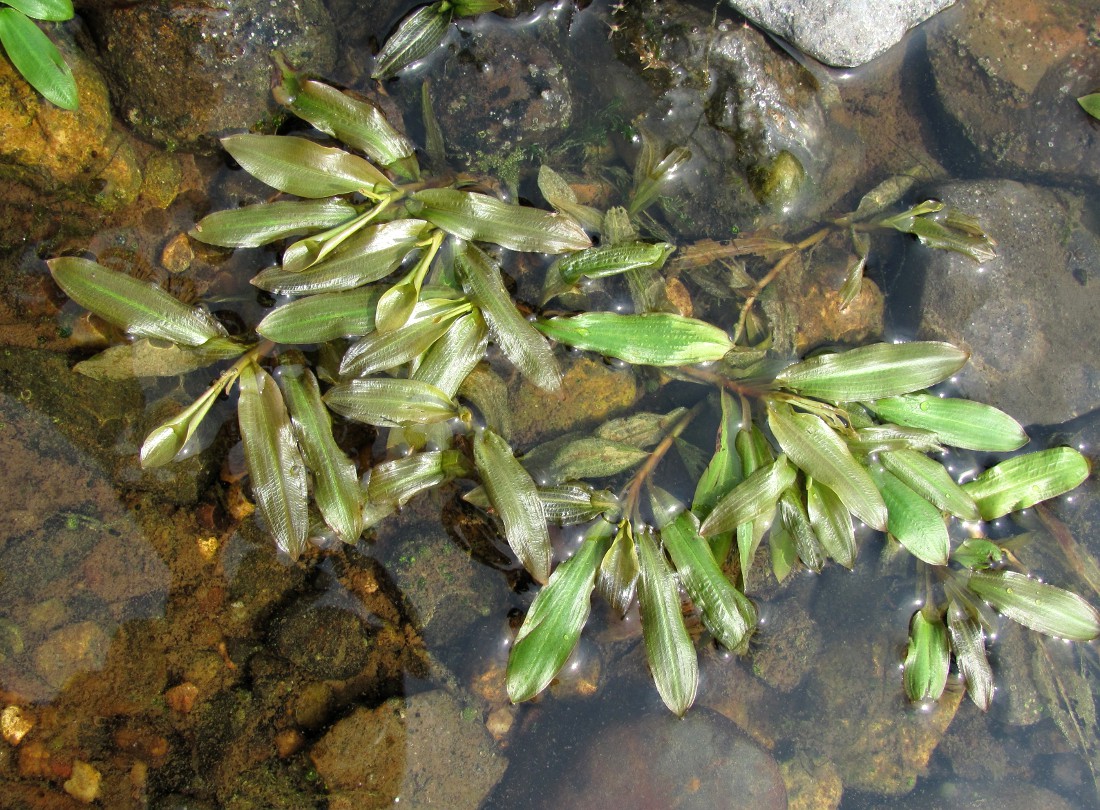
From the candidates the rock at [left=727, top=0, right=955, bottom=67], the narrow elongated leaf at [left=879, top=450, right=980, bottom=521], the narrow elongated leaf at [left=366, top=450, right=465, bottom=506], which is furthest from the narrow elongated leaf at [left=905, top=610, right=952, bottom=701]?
the rock at [left=727, top=0, right=955, bottom=67]

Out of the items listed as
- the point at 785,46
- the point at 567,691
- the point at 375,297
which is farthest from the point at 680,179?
the point at 567,691

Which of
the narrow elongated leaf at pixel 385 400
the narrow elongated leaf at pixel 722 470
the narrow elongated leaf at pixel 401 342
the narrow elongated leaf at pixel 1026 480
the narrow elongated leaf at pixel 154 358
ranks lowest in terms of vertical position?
the narrow elongated leaf at pixel 1026 480

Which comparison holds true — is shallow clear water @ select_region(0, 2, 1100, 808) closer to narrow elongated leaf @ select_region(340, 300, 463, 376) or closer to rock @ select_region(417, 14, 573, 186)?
rock @ select_region(417, 14, 573, 186)

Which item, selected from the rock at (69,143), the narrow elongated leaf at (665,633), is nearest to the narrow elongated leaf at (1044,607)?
the narrow elongated leaf at (665,633)

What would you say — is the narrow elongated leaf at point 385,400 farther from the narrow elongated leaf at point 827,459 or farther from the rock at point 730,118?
the rock at point 730,118

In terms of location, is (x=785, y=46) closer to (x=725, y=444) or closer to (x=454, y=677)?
(x=725, y=444)

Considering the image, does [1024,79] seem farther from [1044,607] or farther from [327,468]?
[327,468]
